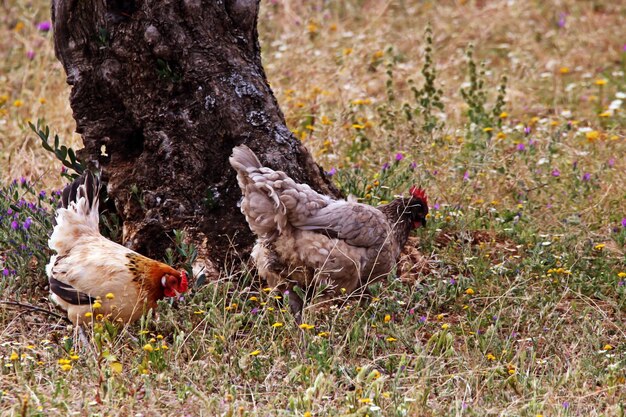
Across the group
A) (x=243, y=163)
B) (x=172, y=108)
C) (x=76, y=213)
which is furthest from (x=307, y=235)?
(x=76, y=213)

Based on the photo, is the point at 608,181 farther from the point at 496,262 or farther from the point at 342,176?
the point at 342,176

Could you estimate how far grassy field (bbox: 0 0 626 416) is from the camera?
4133 millimetres

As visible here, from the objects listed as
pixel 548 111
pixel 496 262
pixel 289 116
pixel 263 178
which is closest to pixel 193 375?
pixel 263 178

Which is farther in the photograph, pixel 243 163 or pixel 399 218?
pixel 399 218

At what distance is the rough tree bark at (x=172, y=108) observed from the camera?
5102mm

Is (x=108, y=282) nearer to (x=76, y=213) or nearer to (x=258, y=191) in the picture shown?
(x=76, y=213)

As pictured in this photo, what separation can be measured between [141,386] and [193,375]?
242 mm

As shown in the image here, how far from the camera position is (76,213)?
5086mm

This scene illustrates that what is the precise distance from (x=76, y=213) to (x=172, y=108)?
2.55 ft

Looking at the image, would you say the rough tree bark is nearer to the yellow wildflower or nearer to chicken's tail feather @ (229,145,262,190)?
chicken's tail feather @ (229,145,262,190)

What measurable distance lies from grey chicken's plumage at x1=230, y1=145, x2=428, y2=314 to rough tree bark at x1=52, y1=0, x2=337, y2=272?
12.3 inches

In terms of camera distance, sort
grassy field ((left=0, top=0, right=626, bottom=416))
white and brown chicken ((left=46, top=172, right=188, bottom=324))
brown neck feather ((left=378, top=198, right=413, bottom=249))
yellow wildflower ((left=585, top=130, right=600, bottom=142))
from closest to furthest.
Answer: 1. grassy field ((left=0, top=0, right=626, bottom=416))
2. white and brown chicken ((left=46, top=172, right=188, bottom=324))
3. brown neck feather ((left=378, top=198, right=413, bottom=249))
4. yellow wildflower ((left=585, top=130, right=600, bottom=142))

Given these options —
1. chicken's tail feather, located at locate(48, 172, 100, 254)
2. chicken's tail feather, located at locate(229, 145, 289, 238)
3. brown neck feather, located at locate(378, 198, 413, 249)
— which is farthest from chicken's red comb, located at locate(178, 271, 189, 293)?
brown neck feather, located at locate(378, 198, 413, 249)

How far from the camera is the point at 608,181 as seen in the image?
6883 mm
